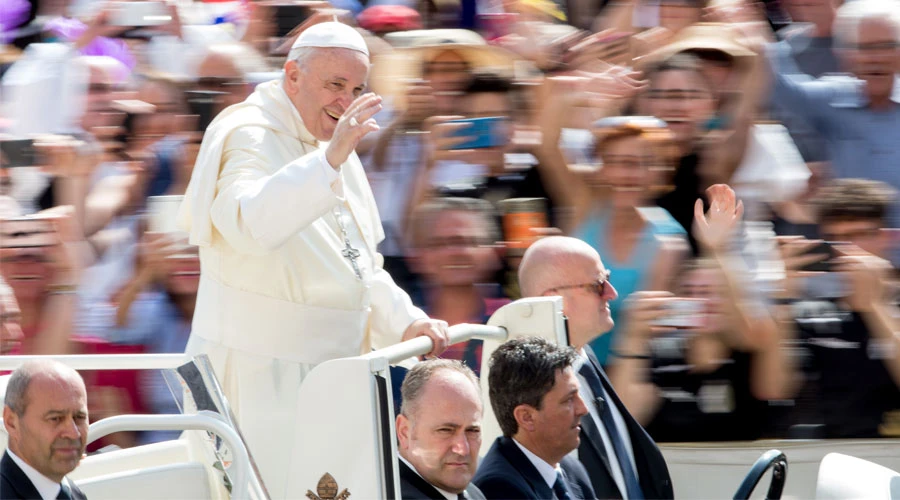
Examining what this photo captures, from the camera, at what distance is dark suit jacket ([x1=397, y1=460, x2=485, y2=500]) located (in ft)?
9.76

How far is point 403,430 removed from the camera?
3059 millimetres

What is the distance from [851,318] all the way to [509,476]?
1857 mm

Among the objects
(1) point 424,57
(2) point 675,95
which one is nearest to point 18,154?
(1) point 424,57

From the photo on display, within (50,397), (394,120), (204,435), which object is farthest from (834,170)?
(50,397)

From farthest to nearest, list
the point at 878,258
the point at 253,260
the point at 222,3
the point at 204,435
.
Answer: the point at 222,3
the point at 878,258
the point at 253,260
the point at 204,435

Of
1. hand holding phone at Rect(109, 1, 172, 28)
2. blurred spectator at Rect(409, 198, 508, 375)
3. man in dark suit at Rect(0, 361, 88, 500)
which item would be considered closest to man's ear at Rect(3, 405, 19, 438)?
man in dark suit at Rect(0, 361, 88, 500)

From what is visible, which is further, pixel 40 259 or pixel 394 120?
pixel 394 120

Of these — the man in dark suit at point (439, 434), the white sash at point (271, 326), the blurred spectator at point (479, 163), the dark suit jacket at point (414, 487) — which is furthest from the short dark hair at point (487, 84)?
the dark suit jacket at point (414, 487)

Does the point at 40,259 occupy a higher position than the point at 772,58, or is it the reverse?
the point at 772,58

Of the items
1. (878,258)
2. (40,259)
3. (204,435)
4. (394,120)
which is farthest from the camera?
(394,120)

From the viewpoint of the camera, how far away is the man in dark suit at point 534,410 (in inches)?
128

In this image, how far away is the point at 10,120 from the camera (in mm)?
5934

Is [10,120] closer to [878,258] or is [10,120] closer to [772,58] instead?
[772,58]

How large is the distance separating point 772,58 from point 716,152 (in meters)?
0.58
